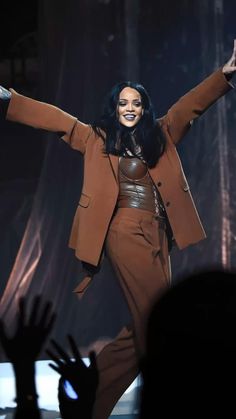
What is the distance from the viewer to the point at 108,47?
4242mm

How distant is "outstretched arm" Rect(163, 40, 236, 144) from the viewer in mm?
3387

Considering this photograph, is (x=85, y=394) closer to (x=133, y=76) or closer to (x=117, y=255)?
(x=117, y=255)

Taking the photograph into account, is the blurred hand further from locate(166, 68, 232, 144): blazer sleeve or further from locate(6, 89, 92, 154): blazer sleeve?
locate(166, 68, 232, 144): blazer sleeve

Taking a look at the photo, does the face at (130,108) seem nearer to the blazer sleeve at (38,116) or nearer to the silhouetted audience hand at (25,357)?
the blazer sleeve at (38,116)

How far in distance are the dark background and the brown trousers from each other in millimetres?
793

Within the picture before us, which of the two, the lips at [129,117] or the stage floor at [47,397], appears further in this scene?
the stage floor at [47,397]

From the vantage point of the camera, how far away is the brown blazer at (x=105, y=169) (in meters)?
3.45

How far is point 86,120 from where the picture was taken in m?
4.17

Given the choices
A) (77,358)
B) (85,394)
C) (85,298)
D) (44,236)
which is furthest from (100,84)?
(77,358)

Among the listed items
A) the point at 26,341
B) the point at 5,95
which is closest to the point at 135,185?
the point at 5,95

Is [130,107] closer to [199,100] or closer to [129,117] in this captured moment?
[129,117]

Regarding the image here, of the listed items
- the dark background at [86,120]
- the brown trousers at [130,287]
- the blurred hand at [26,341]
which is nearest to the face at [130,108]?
the brown trousers at [130,287]

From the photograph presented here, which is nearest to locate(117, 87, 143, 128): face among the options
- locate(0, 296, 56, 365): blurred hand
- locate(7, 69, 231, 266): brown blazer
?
locate(7, 69, 231, 266): brown blazer

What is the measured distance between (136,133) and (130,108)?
0.11 metres
